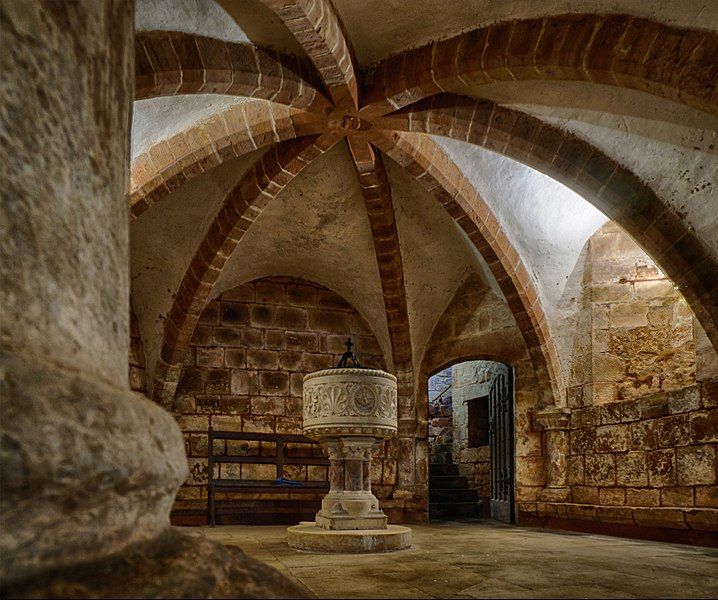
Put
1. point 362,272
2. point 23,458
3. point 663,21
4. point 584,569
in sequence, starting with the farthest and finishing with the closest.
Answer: point 362,272, point 663,21, point 584,569, point 23,458

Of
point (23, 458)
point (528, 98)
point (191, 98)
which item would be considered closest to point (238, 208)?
point (191, 98)

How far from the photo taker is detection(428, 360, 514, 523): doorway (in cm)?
851

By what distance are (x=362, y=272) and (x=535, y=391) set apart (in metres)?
2.49

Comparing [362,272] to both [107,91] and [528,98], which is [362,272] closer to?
[528,98]

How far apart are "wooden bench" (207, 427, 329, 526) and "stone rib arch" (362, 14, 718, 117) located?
432 cm

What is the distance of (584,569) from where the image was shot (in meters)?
3.86

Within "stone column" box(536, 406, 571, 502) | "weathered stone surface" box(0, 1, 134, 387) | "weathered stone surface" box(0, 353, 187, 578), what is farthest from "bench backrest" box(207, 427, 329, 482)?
"weathered stone surface" box(0, 353, 187, 578)

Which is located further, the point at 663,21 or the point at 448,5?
the point at 448,5

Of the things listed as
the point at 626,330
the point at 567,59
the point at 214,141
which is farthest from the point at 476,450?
the point at 567,59

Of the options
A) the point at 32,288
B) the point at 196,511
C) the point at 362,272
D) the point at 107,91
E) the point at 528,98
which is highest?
the point at 528,98

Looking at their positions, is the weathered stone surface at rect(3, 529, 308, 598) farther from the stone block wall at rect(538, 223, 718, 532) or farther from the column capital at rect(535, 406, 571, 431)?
the column capital at rect(535, 406, 571, 431)

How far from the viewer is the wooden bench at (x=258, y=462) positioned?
7801 millimetres

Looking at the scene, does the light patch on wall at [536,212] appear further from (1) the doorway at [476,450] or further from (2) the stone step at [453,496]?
(2) the stone step at [453,496]

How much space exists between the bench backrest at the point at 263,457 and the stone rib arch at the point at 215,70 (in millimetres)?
4106
